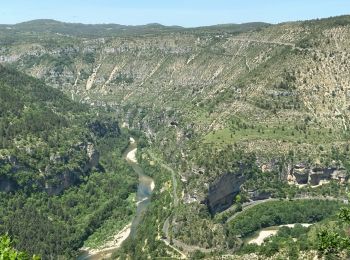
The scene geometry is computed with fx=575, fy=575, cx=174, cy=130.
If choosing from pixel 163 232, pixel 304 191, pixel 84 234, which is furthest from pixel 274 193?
pixel 84 234

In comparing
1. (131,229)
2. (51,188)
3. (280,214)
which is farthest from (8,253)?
(51,188)

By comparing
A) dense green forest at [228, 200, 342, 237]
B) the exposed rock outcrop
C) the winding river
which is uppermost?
the exposed rock outcrop

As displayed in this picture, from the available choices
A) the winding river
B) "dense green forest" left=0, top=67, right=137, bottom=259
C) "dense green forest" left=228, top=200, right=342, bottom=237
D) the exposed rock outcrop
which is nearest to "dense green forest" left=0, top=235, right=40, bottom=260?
"dense green forest" left=0, top=67, right=137, bottom=259

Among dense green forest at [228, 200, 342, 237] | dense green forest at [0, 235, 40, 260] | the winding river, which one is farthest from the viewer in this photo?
dense green forest at [228, 200, 342, 237]

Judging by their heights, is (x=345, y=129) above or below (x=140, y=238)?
above

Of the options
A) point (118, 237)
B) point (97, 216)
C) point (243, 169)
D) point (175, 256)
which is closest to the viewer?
point (175, 256)

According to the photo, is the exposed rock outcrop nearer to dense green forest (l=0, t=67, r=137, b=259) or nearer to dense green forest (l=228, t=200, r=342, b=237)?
dense green forest (l=228, t=200, r=342, b=237)

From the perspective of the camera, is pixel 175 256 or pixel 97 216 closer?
pixel 175 256

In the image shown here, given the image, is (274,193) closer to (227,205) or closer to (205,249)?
(227,205)

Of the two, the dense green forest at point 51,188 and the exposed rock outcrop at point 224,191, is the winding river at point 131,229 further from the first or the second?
the exposed rock outcrop at point 224,191
